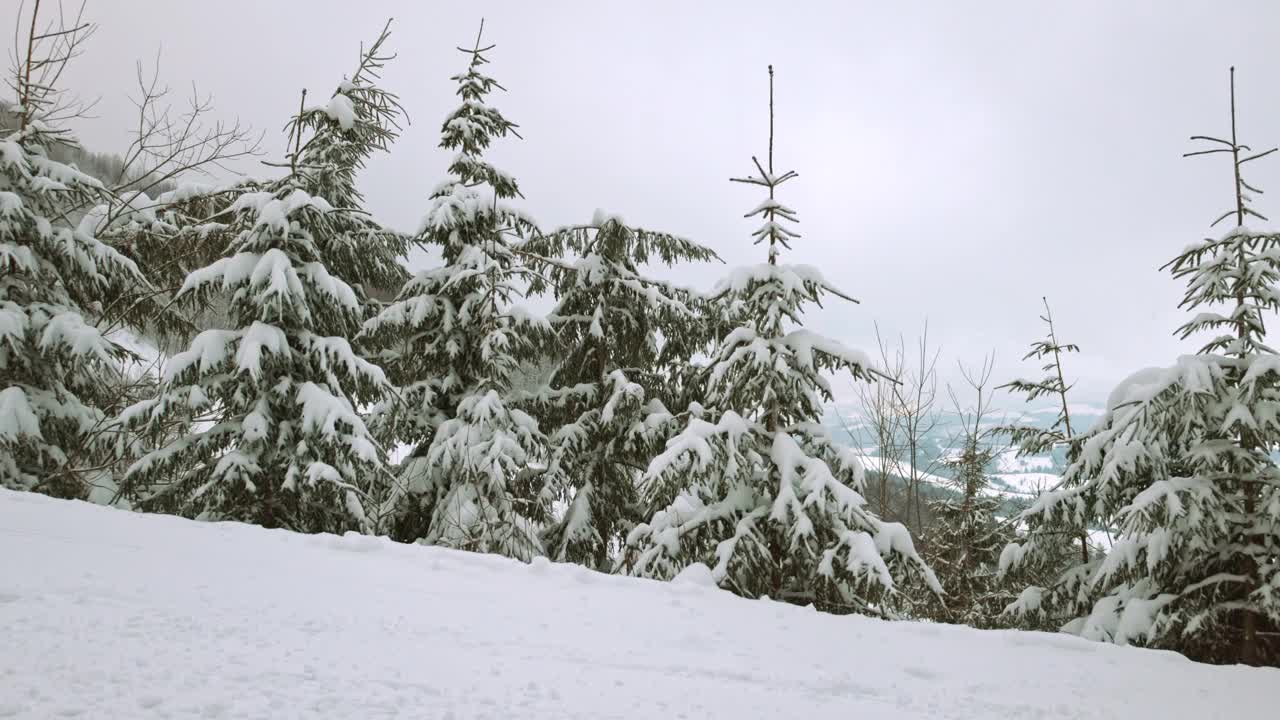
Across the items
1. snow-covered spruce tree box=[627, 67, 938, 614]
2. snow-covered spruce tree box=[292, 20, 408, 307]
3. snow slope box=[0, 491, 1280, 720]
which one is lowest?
snow slope box=[0, 491, 1280, 720]

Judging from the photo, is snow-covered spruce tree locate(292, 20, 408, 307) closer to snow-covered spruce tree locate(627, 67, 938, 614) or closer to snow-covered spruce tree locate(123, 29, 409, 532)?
snow-covered spruce tree locate(123, 29, 409, 532)

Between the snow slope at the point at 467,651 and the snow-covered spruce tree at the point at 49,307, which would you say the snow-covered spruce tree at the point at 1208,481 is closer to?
the snow slope at the point at 467,651

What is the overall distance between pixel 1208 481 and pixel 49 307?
12.8 m

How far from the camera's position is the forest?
620 cm

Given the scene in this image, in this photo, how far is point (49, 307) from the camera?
8422mm

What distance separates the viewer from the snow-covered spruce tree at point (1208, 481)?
19.0ft

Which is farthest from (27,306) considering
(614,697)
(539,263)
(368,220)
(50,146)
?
(614,697)

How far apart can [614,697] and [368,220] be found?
992cm

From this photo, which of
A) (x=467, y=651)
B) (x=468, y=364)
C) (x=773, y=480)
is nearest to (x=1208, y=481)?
(x=773, y=480)

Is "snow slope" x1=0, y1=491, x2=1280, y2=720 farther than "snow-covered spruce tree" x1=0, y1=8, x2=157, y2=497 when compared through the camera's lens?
No

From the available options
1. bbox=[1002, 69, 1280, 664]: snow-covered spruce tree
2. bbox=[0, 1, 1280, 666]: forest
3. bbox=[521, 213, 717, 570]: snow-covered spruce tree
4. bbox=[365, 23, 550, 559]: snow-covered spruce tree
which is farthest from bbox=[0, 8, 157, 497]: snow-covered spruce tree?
bbox=[1002, 69, 1280, 664]: snow-covered spruce tree

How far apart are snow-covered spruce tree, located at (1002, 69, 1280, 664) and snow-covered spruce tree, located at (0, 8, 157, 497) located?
11.2 m

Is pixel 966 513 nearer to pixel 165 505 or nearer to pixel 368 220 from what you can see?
pixel 368 220

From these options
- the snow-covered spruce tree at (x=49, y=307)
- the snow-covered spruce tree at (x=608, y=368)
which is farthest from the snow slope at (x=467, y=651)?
the snow-covered spruce tree at (x=608, y=368)
